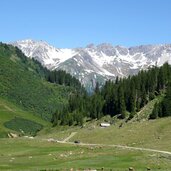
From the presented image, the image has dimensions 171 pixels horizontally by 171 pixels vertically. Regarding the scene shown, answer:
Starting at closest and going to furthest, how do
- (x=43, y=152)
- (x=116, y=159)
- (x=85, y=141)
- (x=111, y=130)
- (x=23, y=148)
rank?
(x=116, y=159) → (x=43, y=152) → (x=23, y=148) → (x=85, y=141) → (x=111, y=130)

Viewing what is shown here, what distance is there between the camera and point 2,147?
11456 cm

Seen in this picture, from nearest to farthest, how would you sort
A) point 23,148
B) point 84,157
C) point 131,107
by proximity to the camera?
point 84,157, point 23,148, point 131,107

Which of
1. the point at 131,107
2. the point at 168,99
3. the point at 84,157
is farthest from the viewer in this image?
the point at 131,107

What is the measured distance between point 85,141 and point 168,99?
36.7 metres

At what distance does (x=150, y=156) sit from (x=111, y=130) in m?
68.3

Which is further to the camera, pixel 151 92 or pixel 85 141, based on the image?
pixel 151 92

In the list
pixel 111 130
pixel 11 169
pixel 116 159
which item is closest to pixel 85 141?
pixel 111 130

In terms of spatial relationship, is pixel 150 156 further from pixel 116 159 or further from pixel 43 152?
pixel 43 152

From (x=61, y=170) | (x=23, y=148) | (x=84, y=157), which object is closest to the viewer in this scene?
(x=61, y=170)

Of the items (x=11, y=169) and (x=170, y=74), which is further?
(x=170, y=74)

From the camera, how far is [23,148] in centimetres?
11269

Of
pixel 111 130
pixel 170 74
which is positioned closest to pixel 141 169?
pixel 111 130

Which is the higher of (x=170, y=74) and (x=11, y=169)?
(x=170, y=74)

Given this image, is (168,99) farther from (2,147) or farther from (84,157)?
(84,157)
